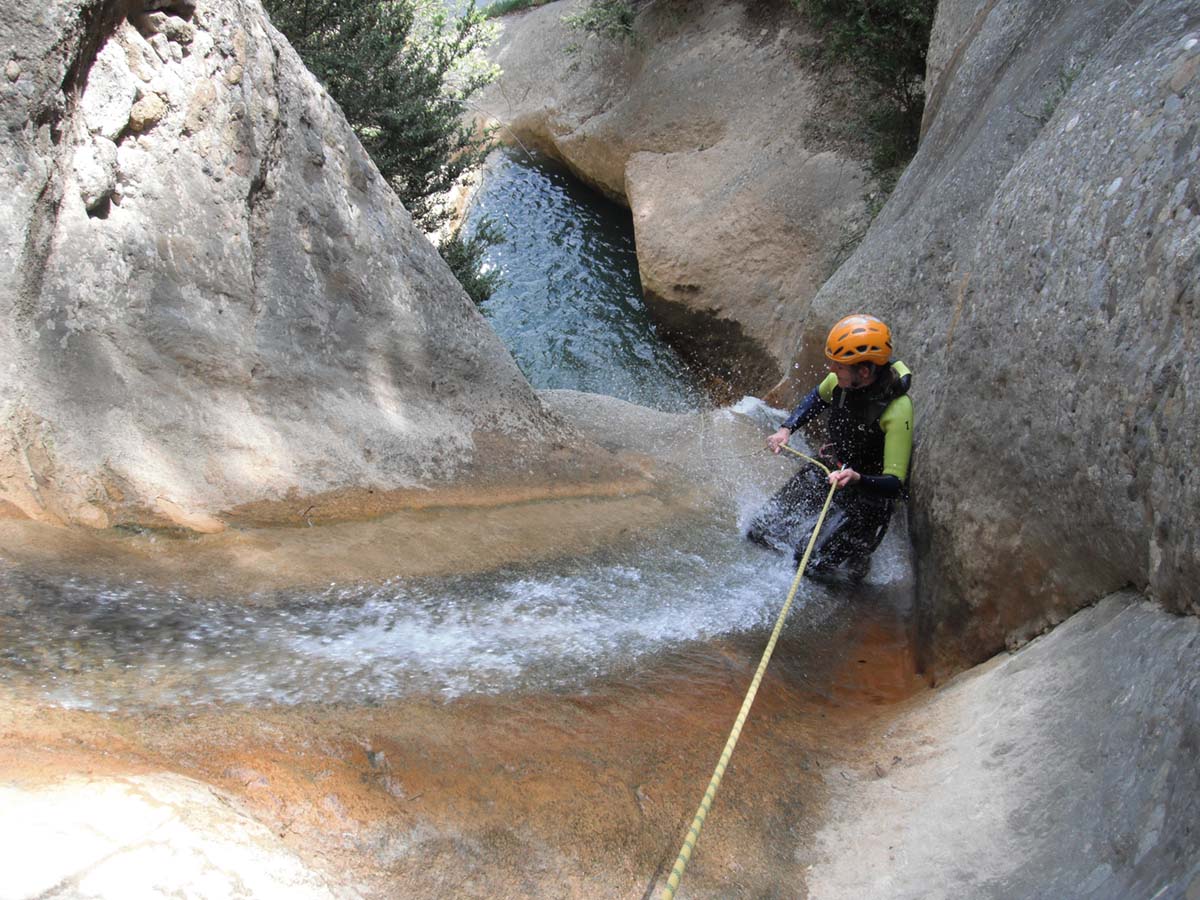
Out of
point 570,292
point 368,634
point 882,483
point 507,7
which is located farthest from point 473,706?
point 507,7

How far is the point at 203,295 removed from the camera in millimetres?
5062

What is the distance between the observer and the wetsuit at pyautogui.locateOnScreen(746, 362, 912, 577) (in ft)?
17.7

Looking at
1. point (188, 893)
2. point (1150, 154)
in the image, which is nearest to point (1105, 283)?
point (1150, 154)

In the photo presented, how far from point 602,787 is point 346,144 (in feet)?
15.3

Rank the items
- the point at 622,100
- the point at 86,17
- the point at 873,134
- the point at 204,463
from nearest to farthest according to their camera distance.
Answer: the point at 86,17 → the point at 204,463 → the point at 873,134 → the point at 622,100

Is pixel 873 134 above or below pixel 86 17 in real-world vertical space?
above

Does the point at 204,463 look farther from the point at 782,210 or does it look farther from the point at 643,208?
the point at 643,208

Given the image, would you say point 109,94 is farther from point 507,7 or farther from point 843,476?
point 507,7

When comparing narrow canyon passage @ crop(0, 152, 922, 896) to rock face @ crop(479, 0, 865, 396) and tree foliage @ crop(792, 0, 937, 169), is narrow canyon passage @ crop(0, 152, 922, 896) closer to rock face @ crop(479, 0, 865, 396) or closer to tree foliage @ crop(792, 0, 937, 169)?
rock face @ crop(479, 0, 865, 396)

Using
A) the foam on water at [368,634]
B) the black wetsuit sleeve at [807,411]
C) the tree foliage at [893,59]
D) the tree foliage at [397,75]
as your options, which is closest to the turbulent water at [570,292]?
the tree foliage at [397,75]

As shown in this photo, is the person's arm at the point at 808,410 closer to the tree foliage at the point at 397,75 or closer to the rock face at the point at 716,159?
the rock face at the point at 716,159

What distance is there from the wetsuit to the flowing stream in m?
0.22

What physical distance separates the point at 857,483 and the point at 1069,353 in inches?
64.0

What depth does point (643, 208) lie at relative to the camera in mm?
14688
